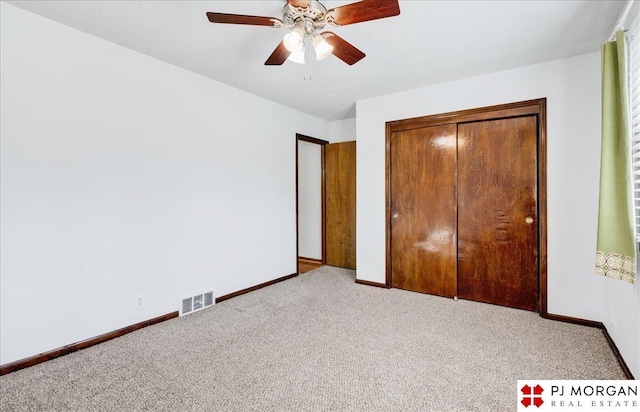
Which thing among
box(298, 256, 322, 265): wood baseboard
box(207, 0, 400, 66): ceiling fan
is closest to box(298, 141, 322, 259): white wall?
box(298, 256, 322, 265): wood baseboard

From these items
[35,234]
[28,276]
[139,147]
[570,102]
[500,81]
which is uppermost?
[500,81]

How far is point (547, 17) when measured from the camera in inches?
81.7

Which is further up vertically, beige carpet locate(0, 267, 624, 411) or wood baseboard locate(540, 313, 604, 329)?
wood baseboard locate(540, 313, 604, 329)

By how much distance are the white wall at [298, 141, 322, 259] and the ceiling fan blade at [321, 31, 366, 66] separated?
296 cm

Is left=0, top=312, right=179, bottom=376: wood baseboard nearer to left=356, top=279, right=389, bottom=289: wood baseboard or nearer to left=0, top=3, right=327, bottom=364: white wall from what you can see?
left=0, top=3, right=327, bottom=364: white wall

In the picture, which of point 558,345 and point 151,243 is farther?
point 151,243

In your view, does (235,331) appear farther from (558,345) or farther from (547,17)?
(547,17)

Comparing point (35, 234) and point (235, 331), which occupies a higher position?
point (35, 234)

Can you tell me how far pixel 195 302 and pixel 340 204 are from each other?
2623 millimetres

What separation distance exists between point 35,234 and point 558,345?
12.9 feet

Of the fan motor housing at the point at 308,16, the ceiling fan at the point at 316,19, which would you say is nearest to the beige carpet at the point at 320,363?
the ceiling fan at the point at 316,19

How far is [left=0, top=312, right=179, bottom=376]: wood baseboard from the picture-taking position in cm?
197

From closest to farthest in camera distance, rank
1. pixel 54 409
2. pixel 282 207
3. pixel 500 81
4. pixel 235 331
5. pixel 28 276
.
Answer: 1. pixel 54 409
2. pixel 28 276
3. pixel 235 331
4. pixel 500 81
5. pixel 282 207

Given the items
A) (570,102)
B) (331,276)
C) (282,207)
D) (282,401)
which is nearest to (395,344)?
(282,401)
